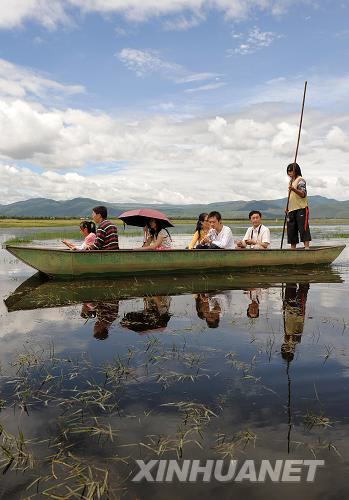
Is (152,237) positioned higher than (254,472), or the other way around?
(152,237)

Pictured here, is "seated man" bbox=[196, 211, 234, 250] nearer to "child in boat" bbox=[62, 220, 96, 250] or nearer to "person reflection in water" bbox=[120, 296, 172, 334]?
"child in boat" bbox=[62, 220, 96, 250]

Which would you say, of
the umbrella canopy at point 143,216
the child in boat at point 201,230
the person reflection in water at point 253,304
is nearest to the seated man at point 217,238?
the child in boat at point 201,230

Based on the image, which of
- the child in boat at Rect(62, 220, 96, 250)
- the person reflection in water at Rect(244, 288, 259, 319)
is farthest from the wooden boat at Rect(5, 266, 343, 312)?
the child in boat at Rect(62, 220, 96, 250)

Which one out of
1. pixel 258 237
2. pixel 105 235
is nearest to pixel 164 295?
pixel 105 235

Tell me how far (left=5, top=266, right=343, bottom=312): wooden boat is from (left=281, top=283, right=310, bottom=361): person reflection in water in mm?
806

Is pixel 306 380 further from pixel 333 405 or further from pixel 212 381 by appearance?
pixel 212 381

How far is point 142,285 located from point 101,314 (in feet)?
13.8

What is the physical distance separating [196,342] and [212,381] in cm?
169

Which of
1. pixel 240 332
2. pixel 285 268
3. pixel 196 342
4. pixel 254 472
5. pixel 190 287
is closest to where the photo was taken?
pixel 254 472

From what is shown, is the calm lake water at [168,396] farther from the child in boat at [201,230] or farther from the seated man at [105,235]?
the child in boat at [201,230]

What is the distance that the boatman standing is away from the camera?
49.8ft

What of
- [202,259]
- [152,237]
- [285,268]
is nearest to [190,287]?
[202,259]

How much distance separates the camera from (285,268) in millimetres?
15930

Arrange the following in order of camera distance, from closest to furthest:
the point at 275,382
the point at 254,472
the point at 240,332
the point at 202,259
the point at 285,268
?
the point at 254,472
the point at 275,382
the point at 240,332
the point at 202,259
the point at 285,268
